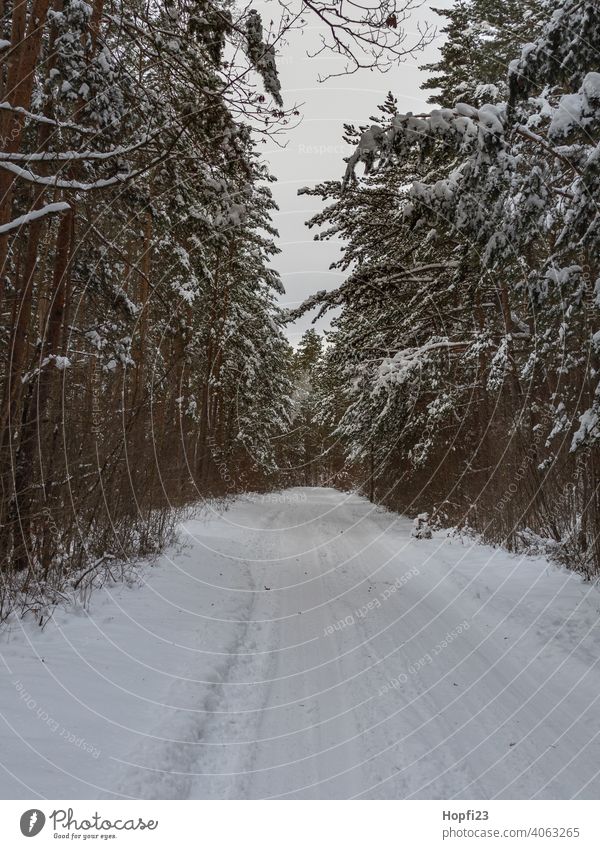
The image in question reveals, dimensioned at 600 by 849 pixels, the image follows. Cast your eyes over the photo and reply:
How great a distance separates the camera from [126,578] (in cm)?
651

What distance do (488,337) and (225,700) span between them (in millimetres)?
7689

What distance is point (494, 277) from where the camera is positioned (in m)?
6.32

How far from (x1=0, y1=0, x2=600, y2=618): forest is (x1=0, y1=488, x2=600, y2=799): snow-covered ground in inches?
38.5

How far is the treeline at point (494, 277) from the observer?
15.7ft

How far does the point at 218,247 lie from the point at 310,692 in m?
5.07

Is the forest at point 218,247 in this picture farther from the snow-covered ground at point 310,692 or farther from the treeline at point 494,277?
the snow-covered ground at point 310,692

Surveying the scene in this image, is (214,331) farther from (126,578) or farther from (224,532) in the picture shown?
(126,578)

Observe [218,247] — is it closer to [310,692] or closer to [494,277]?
[494,277]

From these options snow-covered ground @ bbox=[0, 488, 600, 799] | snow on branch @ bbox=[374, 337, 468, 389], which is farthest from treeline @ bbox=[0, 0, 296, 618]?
snow on branch @ bbox=[374, 337, 468, 389]

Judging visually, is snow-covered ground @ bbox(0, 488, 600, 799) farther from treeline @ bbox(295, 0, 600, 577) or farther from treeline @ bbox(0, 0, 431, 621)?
treeline @ bbox(295, 0, 600, 577)

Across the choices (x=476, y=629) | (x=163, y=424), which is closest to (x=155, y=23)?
(x=163, y=424)

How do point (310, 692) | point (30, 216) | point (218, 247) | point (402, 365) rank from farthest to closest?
1. point (402, 365)
2. point (218, 247)
3. point (310, 692)
4. point (30, 216)

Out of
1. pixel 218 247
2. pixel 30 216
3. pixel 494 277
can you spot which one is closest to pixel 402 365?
pixel 494 277

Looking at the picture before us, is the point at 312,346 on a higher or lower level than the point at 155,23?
higher
